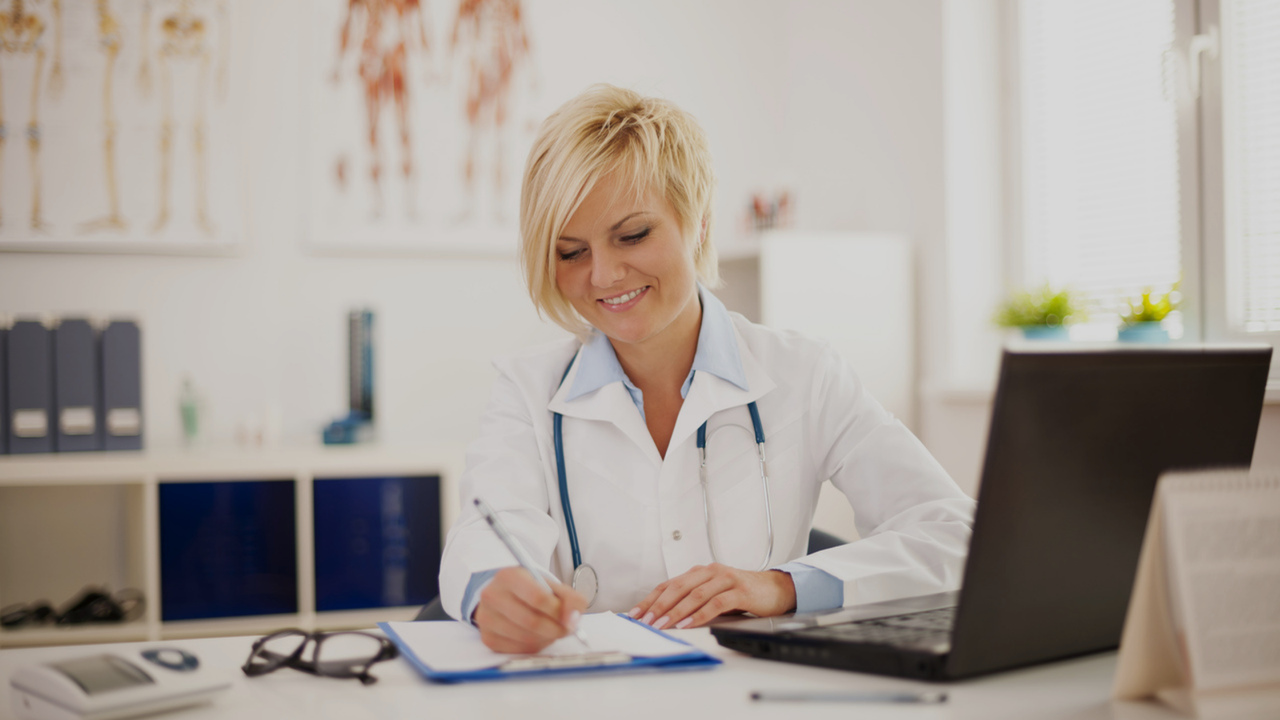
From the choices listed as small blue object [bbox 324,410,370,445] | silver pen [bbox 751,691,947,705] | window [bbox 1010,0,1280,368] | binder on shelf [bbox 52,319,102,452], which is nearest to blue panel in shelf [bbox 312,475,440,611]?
small blue object [bbox 324,410,370,445]

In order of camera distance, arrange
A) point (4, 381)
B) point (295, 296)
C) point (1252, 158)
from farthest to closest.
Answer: point (295, 296) < point (4, 381) < point (1252, 158)

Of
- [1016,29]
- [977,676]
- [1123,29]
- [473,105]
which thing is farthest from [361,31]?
[977,676]

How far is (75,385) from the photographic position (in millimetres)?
2557

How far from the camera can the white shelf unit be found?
2.48m

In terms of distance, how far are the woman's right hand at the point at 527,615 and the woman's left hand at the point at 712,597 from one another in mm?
180

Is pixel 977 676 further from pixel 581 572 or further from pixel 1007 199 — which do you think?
pixel 1007 199

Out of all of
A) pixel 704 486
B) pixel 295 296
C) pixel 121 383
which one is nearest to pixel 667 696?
pixel 704 486

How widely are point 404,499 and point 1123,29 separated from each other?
250 cm

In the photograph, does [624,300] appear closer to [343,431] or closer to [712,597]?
[712,597]

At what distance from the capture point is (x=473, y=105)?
3.23 m

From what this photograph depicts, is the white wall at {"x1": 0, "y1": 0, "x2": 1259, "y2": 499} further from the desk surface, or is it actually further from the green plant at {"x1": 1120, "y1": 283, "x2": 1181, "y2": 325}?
the desk surface

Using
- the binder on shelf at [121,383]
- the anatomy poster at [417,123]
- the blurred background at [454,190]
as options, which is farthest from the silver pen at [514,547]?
the anatomy poster at [417,123]

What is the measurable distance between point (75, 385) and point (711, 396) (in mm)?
2042

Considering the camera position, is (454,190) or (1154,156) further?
(454,190)
